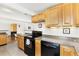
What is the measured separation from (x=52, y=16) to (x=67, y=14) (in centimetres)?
54

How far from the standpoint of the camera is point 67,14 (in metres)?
2.06

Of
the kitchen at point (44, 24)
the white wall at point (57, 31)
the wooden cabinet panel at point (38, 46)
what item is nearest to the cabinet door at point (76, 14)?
the kitchen at point (44, 24)

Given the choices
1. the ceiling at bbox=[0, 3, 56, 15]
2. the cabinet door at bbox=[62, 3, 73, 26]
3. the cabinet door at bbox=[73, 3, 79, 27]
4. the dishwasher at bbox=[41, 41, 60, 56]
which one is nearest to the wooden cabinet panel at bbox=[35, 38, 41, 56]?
the dishwasher at bbox=[41, 41, 60, 56]

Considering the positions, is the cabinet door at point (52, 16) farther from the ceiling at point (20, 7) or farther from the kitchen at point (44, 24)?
the ceiling at point (20, 7)

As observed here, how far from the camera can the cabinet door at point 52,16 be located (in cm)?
239

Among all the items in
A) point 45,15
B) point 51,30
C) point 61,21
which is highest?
point 45,15

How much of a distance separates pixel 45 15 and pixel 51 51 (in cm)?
111

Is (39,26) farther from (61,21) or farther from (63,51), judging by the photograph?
(63,51)

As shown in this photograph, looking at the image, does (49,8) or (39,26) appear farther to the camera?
(39,26)

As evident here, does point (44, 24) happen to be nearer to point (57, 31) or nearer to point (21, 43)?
point (57, 31)

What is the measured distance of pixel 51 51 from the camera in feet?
7.15

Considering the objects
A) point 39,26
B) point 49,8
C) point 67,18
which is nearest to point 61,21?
point 67,18

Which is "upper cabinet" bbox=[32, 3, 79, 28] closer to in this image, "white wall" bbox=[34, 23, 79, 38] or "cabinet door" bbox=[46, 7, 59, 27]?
"cabinet door" bbox=[46, 7, 59, 27]

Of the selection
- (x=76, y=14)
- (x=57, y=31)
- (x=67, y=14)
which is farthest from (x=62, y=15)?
(x=57, y=31)
